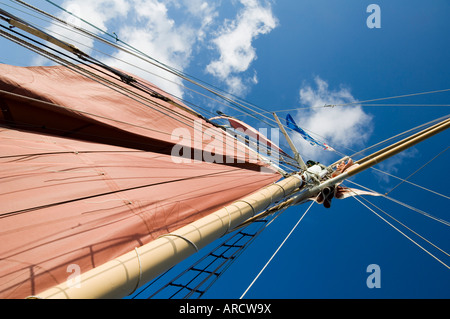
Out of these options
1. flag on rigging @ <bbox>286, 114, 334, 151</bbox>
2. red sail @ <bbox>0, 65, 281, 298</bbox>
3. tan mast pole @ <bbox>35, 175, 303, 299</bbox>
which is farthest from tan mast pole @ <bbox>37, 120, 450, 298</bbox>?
flag on rigging @ <bbox>286, 114, 334, 151</bbox>

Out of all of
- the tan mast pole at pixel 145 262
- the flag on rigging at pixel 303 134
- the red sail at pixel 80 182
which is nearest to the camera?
the tan mast pole at pixel 145 262

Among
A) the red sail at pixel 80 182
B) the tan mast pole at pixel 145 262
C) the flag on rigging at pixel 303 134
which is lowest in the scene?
the tan mast pole at pixel 145 262

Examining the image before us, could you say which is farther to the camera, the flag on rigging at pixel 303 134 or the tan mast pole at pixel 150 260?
the flag on rigging at pixel 303 134

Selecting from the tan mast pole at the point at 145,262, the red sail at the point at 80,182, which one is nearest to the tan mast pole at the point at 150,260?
the tan mast pole at the point at 145,262

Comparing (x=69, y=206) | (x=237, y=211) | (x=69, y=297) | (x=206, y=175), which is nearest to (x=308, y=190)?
Result: (x=206, y=175)

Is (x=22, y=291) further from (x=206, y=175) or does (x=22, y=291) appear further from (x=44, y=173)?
(x=206, y=175)

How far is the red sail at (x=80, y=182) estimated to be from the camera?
203cm

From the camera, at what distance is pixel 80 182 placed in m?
2.84

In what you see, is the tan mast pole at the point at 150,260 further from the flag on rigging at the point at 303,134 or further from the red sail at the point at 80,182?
the flag on rigging at the point at 303,134

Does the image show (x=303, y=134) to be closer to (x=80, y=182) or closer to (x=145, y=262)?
(x=80, y=182)

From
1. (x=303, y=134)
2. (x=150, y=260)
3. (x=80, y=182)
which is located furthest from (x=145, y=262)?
(x=303, y=134)

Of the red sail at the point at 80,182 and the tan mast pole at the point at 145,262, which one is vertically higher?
the red sail at the point at 80,182
